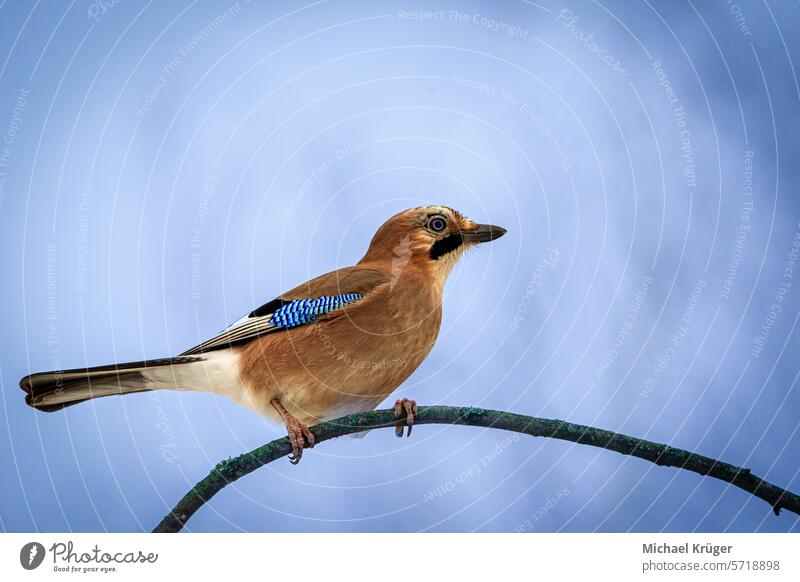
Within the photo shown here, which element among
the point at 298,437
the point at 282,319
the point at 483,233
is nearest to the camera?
the point at 298,437

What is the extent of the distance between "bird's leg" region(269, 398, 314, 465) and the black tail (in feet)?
1.47

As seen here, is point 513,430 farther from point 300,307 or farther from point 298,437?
point 300,307

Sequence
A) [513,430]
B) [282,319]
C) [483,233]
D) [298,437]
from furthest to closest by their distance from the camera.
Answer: [483,233], [282,319], [298,437], [513,430]

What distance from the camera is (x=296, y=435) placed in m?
3.60

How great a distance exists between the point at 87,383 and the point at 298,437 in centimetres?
89

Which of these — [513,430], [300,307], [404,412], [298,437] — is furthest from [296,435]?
[513,430]

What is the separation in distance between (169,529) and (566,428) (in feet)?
5.27

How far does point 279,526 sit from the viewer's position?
3.90 metres

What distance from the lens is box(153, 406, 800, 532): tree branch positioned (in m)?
3.31

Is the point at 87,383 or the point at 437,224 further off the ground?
the point at 437,224
